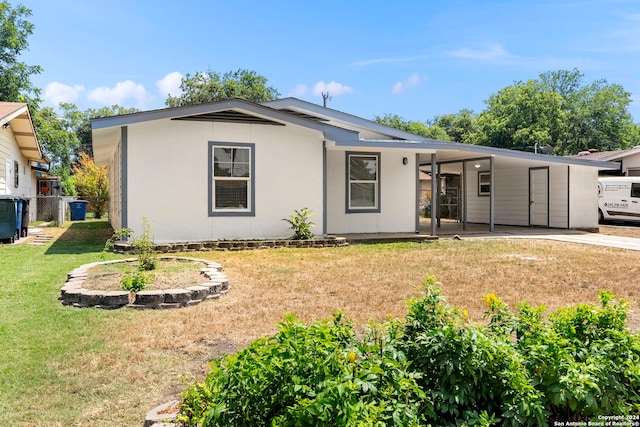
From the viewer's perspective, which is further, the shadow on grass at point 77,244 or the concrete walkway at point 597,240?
the concrete walkway at point 597,240

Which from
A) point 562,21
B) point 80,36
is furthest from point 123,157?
point 562,21

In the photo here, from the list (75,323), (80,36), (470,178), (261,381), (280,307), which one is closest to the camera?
(261,381)

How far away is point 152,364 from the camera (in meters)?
3.33

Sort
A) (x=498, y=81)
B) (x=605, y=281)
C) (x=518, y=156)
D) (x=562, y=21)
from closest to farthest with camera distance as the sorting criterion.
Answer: (x=605, y=281) < (x=518, y=156) < (x=562, y=21) < (x=498, y=81)

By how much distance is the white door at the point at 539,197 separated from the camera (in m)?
15.9

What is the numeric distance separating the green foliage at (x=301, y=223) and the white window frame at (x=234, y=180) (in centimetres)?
89

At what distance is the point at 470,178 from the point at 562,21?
12574mm

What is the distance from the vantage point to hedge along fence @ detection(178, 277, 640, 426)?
69.7 inches

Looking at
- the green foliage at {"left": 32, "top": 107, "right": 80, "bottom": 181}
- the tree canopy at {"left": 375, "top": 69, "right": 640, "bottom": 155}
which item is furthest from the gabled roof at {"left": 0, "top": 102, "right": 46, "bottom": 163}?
the tree canopy at {"left": 375, "top": 69, "right": 640, "bottom": 155}

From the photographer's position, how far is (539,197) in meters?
16.2

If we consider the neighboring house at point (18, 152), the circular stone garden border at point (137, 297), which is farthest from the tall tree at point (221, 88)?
the circular stone garden border at point (137, 297)

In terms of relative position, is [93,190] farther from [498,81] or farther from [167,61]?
[498,81]

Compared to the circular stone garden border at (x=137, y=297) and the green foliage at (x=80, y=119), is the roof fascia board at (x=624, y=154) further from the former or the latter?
the green foliage at (x=80, y=119)

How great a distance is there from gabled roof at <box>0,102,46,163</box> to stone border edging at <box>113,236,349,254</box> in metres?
6.73
